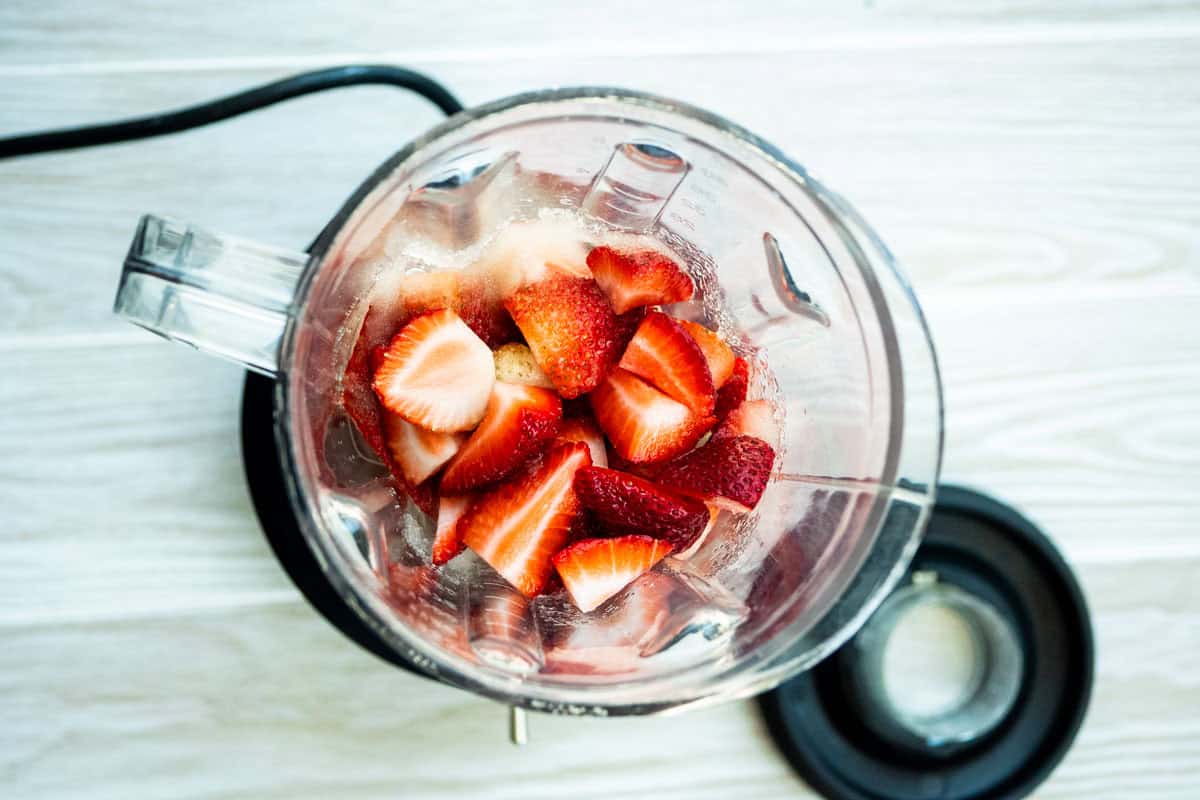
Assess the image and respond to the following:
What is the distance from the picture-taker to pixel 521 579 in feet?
1.79

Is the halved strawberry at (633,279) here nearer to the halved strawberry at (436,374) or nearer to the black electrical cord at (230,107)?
the halved strawberry at (436,374)

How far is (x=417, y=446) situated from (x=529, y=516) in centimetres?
8

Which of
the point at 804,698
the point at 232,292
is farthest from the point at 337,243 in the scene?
the point at 804,698

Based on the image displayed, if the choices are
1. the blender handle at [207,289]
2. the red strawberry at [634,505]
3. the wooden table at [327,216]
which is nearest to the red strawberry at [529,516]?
the red strawberry at [634,505]

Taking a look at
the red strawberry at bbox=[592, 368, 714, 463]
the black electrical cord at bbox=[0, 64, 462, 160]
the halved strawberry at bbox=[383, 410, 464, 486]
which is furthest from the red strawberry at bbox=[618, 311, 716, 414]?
the black electrical cord at bbox=[0, 64, 462, 160]

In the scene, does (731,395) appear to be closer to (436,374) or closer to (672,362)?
(672,362)

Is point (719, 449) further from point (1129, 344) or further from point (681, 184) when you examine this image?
point (1129, 344)

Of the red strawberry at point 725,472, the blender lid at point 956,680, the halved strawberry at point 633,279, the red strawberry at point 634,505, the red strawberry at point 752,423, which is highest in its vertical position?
the halved strawberry at point 633,279

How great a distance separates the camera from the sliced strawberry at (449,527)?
55 centimetres

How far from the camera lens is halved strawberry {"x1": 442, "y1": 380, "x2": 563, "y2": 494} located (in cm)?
53

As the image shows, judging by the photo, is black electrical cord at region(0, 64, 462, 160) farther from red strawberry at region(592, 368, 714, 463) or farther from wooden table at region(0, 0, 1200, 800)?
red strawberry at region(592, 368, 714, 463)

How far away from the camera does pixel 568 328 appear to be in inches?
21.5

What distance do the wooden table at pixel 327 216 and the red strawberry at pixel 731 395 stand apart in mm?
266

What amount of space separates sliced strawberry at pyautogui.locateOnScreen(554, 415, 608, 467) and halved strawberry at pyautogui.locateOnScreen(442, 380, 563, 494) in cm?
1
